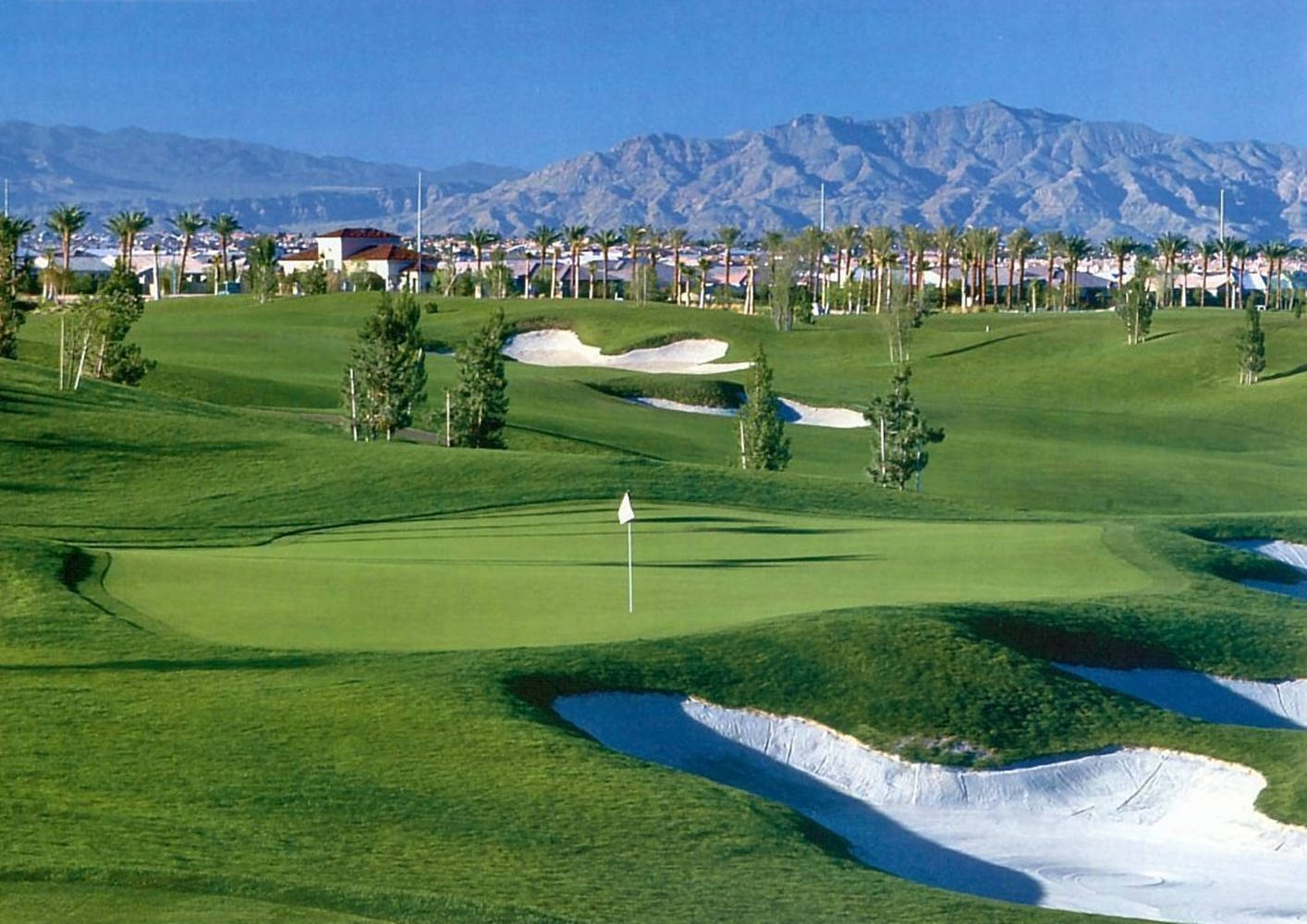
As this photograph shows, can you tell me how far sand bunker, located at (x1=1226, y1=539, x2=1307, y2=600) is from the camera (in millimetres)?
33562

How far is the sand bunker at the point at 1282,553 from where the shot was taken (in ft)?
110

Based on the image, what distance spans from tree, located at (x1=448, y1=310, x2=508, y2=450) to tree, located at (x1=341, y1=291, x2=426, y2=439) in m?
1.32

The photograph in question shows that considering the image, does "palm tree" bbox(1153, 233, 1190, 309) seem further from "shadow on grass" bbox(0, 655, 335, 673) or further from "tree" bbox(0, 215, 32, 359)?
"shadow on grass" bbox(0, 655, 335, 673)

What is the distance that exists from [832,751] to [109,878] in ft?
31.2

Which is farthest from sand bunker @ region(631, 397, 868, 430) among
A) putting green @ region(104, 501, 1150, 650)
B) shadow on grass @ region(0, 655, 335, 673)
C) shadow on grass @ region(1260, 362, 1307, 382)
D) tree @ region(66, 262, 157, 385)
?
shadow on grass @ region(0, 655, 335, 673)

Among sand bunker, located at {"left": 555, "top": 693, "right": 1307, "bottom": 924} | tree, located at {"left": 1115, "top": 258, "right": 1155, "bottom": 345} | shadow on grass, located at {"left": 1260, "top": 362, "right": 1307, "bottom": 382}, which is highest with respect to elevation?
tree, located at {"left": 1115, "top": 258, "right": 1155, "bottom": 345}

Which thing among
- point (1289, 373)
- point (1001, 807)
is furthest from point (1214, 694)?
point (1289, 373)

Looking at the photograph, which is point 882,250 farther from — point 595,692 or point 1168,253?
point 595,692

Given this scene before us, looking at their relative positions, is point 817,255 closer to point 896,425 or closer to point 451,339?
point 451,339

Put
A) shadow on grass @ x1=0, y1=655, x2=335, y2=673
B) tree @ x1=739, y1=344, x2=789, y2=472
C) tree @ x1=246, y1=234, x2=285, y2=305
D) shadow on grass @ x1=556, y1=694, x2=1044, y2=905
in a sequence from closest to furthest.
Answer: shadow on grass @ x1=556, y1=694, x2=1044, y2=905, shadow on grass @ x1=0, y1=655, x2=335, y2=673, tree @ x1=739, y1=344, x2=789, y2=472, tree @ x1=246, y1=234, x2=285, y2=305

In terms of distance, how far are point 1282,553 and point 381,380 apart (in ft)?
86.0

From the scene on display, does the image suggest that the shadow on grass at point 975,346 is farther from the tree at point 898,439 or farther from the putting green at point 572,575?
the putting green at point 572,575

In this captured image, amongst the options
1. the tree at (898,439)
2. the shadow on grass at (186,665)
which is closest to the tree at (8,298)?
the tree at (898,439)

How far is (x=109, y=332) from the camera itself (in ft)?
189
